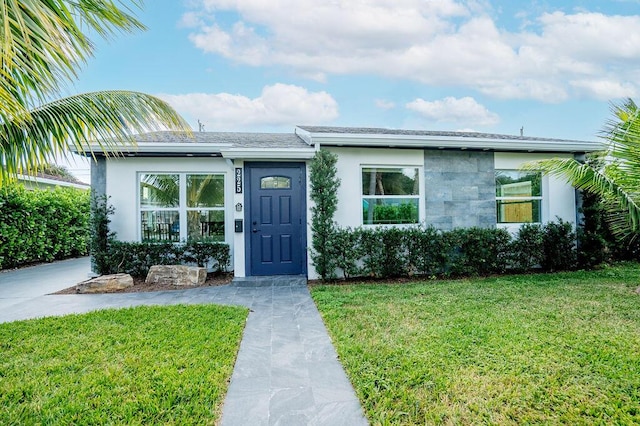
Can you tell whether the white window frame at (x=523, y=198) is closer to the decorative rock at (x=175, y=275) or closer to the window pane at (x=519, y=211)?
the window pane at (x=519, y=211)

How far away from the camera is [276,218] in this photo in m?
7.73

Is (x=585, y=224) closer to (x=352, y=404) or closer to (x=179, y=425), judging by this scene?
(x=352, y=404)

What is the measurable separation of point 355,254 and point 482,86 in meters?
12.5

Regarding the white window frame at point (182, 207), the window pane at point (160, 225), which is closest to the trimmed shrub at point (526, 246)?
the white window frame at point (182, 207)

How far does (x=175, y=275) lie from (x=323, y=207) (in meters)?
3.55

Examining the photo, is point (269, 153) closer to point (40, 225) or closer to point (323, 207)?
point (323, 207)

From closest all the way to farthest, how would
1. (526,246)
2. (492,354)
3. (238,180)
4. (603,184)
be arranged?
(492,354), (603,184), (238,180), (526,246)

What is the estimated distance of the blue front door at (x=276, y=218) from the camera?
301 inches

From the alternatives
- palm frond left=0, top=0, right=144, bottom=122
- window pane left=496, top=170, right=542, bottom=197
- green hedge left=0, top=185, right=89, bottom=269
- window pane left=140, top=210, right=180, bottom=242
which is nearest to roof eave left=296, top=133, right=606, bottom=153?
window pane left=496, top=170, right=542, bottom=197

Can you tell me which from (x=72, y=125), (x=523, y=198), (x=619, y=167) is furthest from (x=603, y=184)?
(x=72, y=125)

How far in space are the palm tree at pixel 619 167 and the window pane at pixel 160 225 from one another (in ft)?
28.4

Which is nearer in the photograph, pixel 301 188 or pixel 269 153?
pixel 269 153

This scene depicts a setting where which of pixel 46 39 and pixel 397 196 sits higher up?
pixel 46 39

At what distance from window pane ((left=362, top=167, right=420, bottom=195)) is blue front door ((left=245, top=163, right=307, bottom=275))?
157 cm
